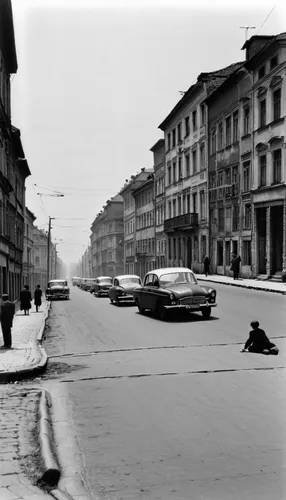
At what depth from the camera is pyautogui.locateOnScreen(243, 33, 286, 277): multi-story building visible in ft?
107

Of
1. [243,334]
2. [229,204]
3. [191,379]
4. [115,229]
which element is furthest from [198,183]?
[115,229]

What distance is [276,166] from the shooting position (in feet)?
111

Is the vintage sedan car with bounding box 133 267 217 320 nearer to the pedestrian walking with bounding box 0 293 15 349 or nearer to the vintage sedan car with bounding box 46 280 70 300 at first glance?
the pedestrian walking with bounding box 0 293 15 349

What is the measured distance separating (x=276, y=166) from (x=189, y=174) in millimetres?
19967

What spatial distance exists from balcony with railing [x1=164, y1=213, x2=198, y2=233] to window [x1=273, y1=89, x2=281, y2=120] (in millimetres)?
17392

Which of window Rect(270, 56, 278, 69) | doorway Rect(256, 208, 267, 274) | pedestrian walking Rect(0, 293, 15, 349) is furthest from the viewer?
doorway Rect(256, 208, 267, 274)

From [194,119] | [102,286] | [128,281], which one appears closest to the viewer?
[128,281]

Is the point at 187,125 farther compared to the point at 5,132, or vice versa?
the point at 187,125

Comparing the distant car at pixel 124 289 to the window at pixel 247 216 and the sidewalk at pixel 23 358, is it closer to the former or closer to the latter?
the sidewalk at pixel 23 358

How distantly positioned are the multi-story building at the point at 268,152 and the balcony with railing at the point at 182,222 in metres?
13.4

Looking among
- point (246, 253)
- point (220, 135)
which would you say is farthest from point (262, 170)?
point (220, 135)

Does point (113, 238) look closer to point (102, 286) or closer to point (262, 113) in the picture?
point (102, 286)

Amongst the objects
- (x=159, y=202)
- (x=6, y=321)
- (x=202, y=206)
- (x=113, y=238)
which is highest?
(x=159, y=202)

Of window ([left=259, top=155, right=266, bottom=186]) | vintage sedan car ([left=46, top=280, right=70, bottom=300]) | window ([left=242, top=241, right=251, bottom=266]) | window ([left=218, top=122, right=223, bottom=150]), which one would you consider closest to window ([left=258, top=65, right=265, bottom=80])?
window ([left=259, top=155, right=266, bottom=186])
